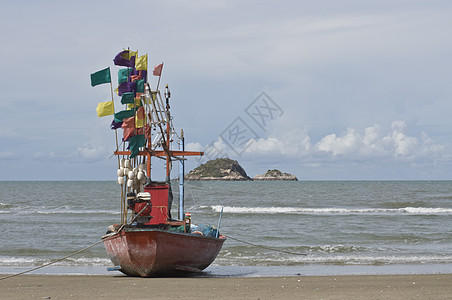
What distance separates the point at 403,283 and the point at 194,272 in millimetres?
4938

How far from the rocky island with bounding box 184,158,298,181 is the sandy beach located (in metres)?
105

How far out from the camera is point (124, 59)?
14.6 m

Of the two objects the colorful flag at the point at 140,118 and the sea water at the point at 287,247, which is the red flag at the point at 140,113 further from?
the sea water at the point at 287,247

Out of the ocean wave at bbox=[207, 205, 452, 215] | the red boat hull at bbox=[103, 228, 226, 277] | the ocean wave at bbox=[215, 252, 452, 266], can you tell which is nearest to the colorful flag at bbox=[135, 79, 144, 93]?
the red boat hull at bbox=[103, 228, 226, 277]

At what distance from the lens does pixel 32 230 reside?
27.4 m

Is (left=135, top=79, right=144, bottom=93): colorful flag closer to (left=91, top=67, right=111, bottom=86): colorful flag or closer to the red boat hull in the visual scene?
(left=91, top=67, right=111, bottom=86): colorful flag

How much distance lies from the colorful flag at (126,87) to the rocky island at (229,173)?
344ft

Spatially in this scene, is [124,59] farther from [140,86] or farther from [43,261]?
[43,261]

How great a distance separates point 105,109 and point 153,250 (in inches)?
135

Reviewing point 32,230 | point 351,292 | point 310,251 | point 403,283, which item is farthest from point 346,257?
point 32,230

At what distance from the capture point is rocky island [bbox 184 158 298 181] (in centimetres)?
14025

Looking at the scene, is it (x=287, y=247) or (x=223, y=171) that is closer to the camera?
(x=287, y=247)

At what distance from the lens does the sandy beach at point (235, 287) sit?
11.6 meters

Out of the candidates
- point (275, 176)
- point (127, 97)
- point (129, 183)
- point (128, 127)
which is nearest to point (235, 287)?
point (129, 183)
